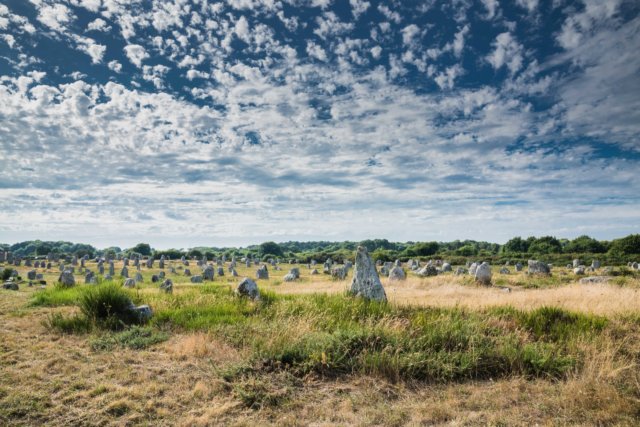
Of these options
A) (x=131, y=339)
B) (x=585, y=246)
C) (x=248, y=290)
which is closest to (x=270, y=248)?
(x=585, y=246)

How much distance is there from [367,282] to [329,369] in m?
6.13

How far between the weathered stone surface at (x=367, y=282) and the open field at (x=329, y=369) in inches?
90.4

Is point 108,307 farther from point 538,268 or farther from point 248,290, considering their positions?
point 538,268

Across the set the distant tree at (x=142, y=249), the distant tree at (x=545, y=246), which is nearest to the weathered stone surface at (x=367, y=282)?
the distant tree at (x=545, y=246)

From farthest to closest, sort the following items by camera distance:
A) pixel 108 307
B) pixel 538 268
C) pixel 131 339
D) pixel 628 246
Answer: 1. pixel 628 246
2. pixel 538 268
3. pixel 108 307
4. pixel 131 339

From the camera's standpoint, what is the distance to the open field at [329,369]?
4.95 meters

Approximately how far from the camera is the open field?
495 centimetres

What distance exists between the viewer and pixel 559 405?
5.25 metres

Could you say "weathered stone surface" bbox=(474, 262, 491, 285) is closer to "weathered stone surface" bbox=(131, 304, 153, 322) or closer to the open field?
the open field

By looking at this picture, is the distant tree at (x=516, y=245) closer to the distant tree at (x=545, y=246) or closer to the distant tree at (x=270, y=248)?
the distant tree at (x=545, y=246)

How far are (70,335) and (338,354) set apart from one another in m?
6.46

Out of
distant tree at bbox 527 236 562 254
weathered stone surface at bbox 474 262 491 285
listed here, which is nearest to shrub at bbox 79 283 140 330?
weathered stone surface at bbox 474 262 491 285

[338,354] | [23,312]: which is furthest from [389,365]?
[23,312]

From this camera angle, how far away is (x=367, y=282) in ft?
40.7
